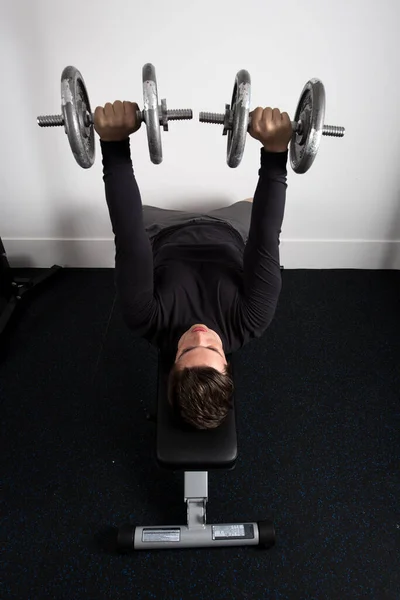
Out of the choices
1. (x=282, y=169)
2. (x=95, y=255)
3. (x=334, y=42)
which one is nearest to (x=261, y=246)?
(x=282, y=169)

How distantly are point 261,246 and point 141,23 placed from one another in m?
0.95

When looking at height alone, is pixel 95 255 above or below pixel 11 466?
above

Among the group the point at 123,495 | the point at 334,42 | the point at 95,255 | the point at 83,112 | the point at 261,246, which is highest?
the point at 334,42

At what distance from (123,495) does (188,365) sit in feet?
1.94

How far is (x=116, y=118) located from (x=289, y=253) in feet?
4.20

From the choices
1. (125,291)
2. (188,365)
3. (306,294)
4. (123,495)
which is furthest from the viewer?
(306,294)

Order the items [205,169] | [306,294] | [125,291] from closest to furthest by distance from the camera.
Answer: [125,291] → [205,169] → [306,294]

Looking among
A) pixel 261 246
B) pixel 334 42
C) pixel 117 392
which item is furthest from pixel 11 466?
pixel 334 42

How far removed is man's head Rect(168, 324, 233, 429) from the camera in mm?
975

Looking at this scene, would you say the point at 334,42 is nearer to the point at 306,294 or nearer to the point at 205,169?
the point at 205,169

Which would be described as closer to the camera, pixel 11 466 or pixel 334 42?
pixel 11 466

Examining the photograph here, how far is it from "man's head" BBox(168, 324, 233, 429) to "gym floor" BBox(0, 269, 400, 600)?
1.49ft

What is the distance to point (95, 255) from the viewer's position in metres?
2.12

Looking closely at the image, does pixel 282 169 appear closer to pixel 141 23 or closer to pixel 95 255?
pixel 141 23
